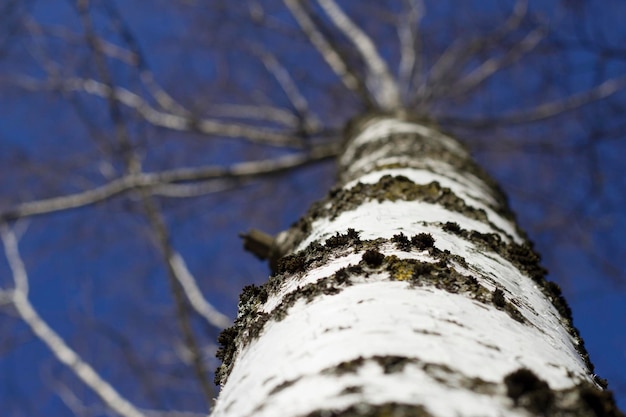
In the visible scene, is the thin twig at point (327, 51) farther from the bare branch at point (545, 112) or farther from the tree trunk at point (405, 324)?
the tree trunk at point (405, 324)

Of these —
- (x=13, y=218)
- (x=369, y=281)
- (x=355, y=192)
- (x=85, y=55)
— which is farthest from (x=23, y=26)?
(x=369, y=281)

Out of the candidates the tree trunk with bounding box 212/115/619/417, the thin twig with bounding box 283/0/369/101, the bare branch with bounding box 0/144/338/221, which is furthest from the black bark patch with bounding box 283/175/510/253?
the thin twig with bounding box 283/0/369/101

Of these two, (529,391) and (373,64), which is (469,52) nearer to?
(373,64)

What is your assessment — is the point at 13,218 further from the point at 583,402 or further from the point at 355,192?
the point at 583,402

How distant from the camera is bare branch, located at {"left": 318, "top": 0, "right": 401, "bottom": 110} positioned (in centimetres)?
486

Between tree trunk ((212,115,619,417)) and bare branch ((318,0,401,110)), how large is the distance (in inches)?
111

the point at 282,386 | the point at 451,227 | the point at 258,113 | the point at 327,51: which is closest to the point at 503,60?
the point at 327,51

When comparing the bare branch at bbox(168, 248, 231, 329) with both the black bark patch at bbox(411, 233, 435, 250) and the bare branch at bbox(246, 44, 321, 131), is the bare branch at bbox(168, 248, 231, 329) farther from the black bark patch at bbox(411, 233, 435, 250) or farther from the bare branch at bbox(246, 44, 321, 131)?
the black bark patch at bbox(411, 233, 435, 250)

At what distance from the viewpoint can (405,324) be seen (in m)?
0.90

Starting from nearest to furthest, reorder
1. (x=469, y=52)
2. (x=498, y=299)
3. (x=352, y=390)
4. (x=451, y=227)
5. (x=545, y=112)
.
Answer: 1. (x=352, y=390)
2. (x=498, y=299)
3. (x=451, y=227)
4. (x=545, y=112)
5. (x=469, y=52)

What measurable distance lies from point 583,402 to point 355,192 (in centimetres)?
102

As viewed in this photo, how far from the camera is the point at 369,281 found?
1079mm

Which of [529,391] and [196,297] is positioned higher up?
[196,297]

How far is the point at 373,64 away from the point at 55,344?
345cm
